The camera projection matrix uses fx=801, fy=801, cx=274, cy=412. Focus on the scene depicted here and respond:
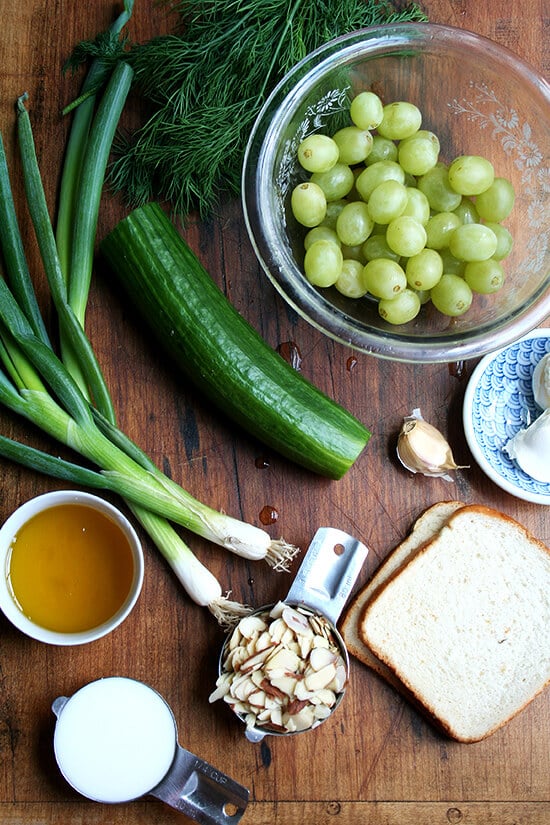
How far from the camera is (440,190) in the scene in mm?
1330

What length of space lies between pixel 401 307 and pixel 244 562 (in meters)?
0.56

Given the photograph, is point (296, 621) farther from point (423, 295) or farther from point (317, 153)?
point (317, 153)

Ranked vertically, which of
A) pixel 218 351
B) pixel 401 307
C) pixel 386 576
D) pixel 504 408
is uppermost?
pixel 401 307

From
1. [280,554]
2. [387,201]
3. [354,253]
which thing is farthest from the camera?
[280,554]

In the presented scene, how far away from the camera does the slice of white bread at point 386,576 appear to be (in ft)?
4.87

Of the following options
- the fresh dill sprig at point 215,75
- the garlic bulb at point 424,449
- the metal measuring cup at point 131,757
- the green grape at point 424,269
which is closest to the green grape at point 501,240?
the green grape at point 424,269

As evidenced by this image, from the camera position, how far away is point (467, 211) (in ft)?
4.42

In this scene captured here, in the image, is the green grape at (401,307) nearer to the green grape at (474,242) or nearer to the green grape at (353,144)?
the green grape at (474,242)

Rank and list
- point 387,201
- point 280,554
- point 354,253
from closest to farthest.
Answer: point 387,201
point 354,253
point 280,554

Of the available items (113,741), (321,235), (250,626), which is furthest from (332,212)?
(113,741)

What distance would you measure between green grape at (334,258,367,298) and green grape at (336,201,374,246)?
0.12ft

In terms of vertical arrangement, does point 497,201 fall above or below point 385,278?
above

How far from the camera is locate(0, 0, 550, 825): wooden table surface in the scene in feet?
4.78

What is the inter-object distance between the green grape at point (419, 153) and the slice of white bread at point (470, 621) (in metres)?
0.62
